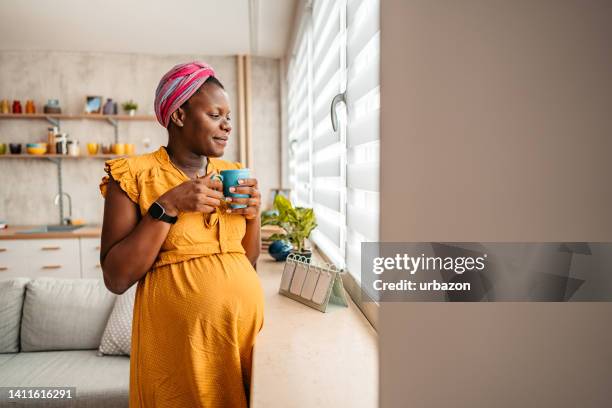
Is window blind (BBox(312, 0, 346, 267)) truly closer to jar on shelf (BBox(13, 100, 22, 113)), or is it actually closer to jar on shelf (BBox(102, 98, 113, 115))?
jar on shelf (BBox(102, 98, 113, 115))

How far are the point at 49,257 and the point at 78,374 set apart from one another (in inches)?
97.8

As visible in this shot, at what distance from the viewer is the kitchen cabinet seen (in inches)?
153

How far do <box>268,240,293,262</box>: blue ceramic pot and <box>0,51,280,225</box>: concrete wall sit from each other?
2829mm

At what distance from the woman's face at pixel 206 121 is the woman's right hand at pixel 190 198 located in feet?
0.29

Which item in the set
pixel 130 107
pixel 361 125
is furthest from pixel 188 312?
pixel 130 107

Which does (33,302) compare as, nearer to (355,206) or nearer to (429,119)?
(355,206)

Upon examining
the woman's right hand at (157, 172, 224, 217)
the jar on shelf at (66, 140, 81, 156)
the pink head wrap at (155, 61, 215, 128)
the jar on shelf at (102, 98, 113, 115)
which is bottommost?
the woman's right hand at (157, 172, 224, 217)

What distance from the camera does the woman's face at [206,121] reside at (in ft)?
3.23

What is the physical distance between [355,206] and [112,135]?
12.5 feet

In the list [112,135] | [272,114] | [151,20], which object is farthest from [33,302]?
[272,114]

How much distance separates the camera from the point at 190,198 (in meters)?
0.93

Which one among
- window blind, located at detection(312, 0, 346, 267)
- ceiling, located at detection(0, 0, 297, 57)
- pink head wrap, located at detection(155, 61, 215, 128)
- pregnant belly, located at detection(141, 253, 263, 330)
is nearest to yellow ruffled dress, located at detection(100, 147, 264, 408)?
pregnant belly, located at detection(141, 253, 263, 330)

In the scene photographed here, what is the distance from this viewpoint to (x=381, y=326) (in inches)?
11.5

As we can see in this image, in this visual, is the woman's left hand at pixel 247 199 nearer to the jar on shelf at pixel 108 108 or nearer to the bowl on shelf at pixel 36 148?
the jar on shelf at pixel 108 108
